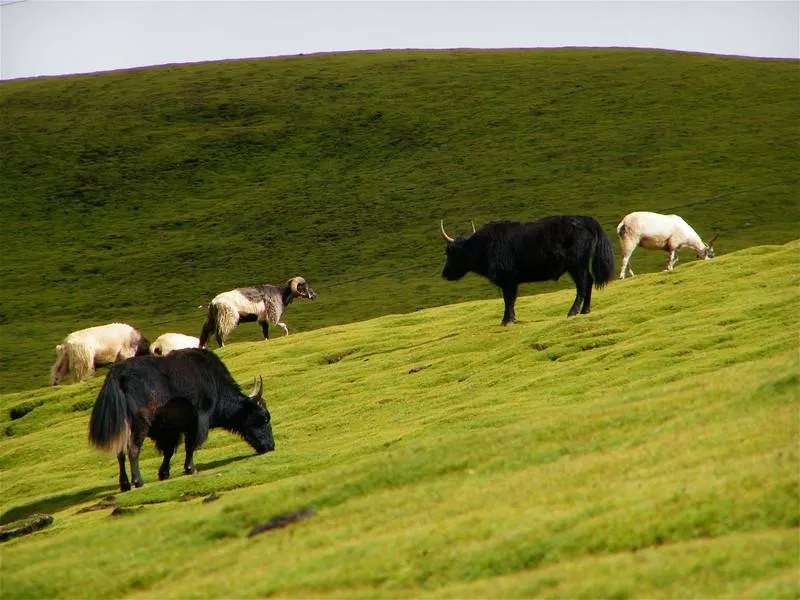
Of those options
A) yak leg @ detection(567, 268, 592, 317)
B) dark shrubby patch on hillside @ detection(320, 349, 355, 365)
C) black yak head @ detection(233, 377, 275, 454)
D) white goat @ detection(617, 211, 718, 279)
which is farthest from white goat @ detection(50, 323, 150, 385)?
black yak head @ detection(233, 377, 275, 454)

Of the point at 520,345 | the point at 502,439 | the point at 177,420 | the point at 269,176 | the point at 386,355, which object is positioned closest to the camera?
the point at 502,439

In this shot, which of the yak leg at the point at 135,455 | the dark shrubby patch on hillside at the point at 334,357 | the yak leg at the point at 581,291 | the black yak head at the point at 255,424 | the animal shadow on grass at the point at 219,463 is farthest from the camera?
the dark shrubby patch on hillside at the point at 334,357

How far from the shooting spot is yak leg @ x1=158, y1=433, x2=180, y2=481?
886 inches

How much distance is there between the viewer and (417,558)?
13.1 m

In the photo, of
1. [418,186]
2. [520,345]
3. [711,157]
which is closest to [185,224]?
[418,186]

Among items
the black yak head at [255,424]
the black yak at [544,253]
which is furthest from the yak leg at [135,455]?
the black yak at [544,253]

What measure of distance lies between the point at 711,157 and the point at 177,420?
203 feet

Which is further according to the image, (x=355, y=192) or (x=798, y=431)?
(x=355, y=192)

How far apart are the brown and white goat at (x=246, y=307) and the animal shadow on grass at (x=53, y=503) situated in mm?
19996

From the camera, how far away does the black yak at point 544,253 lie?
29.2 metres

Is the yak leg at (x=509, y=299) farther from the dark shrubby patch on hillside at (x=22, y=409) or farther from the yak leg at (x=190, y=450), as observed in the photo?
the dark shrubby patch on hillside at (x=22, y=409)

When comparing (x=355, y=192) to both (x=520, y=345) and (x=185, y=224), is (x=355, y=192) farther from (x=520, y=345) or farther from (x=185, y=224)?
(x=520, y=345)

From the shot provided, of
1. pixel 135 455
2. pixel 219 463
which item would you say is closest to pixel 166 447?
pixel 135 455

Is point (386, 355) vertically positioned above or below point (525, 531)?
below
